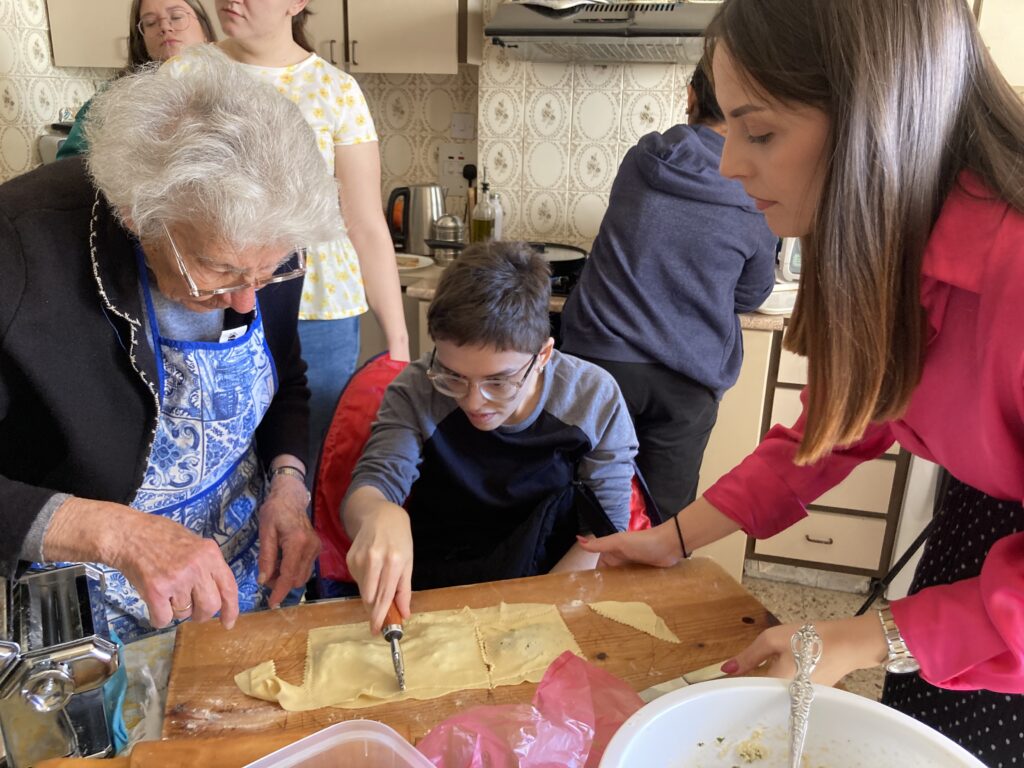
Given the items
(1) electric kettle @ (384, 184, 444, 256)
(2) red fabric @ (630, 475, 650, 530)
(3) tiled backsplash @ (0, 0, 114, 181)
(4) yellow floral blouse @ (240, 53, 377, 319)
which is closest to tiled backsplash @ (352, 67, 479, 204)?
(1) electric kettle @ (384, 184, 444, 256)

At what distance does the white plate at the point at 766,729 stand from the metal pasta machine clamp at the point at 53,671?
1.52 ft

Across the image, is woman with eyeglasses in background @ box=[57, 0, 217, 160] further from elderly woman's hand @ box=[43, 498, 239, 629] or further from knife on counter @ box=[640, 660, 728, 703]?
knife on counter @ box=[640, 660, 728, 703]

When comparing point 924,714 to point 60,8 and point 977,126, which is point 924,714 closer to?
point 977,126

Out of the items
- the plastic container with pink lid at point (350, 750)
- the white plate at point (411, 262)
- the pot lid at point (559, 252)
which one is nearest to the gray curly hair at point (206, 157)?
the plastic container with pink lid at point (350, 750)

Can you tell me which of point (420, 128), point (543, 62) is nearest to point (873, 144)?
point (543, 62)

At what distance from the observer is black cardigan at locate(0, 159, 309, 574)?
89 centimetres

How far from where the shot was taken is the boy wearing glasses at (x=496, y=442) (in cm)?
120

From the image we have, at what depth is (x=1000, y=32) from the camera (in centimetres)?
218

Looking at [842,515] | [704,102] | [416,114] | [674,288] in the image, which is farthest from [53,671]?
[416,114]

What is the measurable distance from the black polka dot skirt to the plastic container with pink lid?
621mm

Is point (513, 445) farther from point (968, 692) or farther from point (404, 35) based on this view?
point (404, 35)

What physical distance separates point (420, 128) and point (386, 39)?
45 cm

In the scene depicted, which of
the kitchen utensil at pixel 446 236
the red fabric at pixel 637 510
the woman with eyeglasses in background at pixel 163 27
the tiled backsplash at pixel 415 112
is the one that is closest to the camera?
the red fabric at pixel 637 510

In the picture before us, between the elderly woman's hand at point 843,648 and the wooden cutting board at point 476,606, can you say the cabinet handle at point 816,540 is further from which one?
the elderly woman's hand at point 843,648
